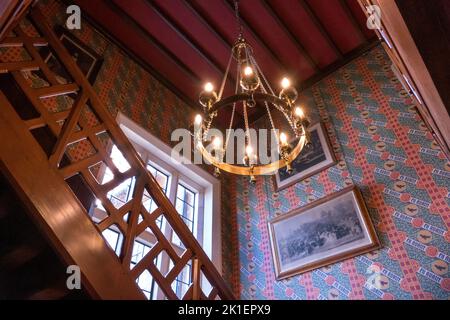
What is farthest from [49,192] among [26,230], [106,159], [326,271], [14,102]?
[326,271]

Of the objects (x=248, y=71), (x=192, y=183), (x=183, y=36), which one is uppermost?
(x=183, y=36)

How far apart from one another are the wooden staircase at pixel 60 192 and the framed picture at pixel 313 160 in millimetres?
2834

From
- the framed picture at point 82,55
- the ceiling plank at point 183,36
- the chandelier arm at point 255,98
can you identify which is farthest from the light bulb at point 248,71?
the ceiling plank at point 183,36

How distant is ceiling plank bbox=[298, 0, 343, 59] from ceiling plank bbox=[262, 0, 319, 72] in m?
0.35

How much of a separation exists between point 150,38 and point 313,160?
2982mm

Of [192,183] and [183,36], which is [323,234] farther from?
[183,36]

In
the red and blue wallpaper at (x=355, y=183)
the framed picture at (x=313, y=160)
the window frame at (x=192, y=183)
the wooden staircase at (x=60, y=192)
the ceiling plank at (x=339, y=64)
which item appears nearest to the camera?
the wooden staircase at (x=60, y=192)

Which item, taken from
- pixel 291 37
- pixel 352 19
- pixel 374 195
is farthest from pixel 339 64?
pixel 374 195

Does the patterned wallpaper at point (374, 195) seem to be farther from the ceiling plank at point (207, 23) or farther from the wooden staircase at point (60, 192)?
the wooden staircase at point (60, 192)

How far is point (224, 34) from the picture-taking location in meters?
5.09

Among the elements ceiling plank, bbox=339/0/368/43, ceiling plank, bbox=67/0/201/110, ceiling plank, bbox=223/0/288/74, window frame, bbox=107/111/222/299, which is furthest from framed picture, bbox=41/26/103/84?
ceiling plank, bbox=339/0/368/43

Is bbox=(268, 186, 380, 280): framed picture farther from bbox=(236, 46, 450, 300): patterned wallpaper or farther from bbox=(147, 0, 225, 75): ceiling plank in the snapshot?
bbox=(147, 0, 225, 75): ceiling plank

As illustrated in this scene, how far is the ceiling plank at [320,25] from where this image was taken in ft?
16.0

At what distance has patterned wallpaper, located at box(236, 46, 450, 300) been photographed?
3.51m
